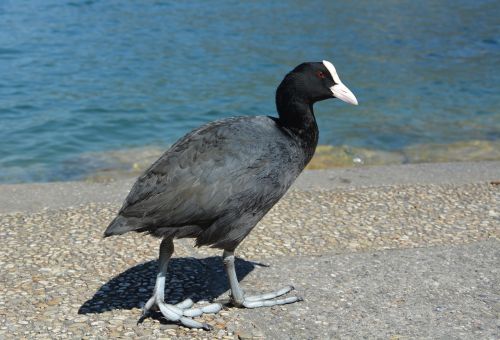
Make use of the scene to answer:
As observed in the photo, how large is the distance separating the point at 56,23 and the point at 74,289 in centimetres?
1340

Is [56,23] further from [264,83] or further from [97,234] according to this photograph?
[97,234]

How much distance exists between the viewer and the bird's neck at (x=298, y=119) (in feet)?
17.0

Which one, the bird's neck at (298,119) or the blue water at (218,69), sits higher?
the bird's neck at (298,119)

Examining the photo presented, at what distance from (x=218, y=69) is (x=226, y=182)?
10284mm

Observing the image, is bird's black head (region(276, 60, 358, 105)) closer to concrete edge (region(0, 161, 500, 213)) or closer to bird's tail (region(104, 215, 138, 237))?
bird's tail (region(104, 215, 138, 237))

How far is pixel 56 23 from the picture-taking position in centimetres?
1764

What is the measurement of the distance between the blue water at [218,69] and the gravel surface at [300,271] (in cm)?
400

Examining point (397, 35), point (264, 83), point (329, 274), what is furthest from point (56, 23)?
point (329, 274)

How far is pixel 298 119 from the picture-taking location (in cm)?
518

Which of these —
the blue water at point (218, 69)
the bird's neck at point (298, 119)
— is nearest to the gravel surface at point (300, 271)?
the bird's neck at point (298, 119)

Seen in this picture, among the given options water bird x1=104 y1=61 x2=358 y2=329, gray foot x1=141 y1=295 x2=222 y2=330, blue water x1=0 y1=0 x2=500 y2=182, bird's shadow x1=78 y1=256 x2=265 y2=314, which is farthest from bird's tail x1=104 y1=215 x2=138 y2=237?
blue water x1=0 y1=0 x2=500 y2=182

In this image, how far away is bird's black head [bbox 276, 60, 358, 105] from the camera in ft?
17.0

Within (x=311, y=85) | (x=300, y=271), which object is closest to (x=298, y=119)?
(x=311, y=85)

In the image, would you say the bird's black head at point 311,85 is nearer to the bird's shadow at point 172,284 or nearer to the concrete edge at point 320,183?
the bird's shadow at point 172,284
